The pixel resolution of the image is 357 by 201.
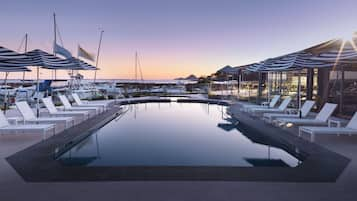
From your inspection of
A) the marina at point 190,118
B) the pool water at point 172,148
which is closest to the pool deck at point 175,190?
the marina at point 190,118

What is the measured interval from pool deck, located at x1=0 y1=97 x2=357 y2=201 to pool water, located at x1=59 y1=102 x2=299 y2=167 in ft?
4.21

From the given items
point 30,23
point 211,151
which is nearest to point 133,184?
point 211,151

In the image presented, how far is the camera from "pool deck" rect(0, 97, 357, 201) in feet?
10.1

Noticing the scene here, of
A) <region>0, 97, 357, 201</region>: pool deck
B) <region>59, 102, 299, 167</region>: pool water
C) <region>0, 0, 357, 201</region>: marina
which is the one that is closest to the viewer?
<region>0, 97, 357, 201</region>: pool deck

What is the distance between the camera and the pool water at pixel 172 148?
17.0 feet

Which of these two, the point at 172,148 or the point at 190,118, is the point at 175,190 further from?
the point at 190,118

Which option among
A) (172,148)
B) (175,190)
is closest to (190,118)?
(172,148)

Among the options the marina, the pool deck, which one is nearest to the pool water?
the marina

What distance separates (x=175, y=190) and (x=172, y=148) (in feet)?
9.56

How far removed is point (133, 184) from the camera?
3438 millimetres

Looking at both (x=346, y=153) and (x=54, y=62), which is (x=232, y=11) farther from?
(x=346, y=153)

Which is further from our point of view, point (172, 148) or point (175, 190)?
point (172, 148)

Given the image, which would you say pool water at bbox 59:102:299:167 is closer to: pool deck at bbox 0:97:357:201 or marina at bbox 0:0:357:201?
marina at bbox 0:0:357:201

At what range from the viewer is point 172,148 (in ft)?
20.3
